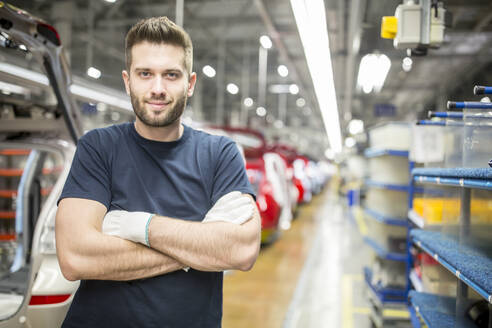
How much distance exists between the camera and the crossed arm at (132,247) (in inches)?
65.3

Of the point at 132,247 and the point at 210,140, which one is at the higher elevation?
the point at 210,140

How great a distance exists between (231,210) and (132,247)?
1.44 feet

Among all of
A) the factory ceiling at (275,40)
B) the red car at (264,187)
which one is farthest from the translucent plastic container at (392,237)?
the red car at (264,187)

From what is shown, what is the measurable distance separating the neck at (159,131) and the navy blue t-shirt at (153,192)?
0.03 meters

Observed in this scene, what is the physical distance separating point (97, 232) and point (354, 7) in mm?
4950

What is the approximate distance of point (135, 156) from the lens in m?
1.84

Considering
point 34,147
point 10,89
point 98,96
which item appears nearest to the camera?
point 34,147

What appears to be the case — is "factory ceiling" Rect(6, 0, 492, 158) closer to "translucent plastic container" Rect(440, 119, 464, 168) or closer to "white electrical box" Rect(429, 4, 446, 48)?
"white electrical box" Rect(429, 4, 446, 48)

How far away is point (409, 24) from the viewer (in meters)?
2.91

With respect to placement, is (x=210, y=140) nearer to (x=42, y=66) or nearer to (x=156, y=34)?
(x=156, y=34)

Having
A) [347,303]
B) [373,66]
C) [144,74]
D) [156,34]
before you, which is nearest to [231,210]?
[144,74]

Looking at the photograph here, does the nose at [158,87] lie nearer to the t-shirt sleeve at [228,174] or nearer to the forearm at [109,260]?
the t-shirt sleeve at [228,174]

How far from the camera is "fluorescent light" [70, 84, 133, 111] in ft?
12.1

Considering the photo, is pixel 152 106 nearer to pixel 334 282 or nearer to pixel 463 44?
pixel 334 282
